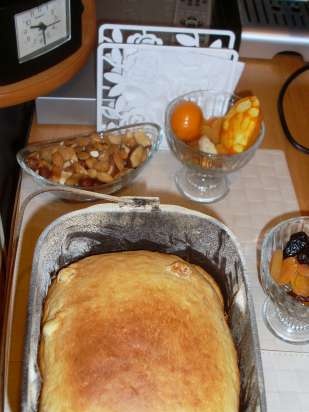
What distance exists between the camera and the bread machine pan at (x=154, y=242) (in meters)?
0.52

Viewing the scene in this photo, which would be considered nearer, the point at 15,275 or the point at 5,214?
the point at 15,275

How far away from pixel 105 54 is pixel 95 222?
1.11ft

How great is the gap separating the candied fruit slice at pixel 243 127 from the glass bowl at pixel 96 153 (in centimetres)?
12

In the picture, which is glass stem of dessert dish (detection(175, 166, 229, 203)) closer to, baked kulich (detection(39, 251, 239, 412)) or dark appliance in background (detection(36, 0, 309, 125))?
dark appliance in background (detection(36, 0, 309, 125))

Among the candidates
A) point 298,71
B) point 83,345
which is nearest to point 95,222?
point 83,345

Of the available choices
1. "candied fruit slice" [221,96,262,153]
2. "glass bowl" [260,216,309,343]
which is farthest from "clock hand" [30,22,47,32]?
"glass bowl" [260,216,309,343]

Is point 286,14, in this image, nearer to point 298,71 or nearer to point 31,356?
point 298,71

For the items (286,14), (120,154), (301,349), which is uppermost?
(286,14)

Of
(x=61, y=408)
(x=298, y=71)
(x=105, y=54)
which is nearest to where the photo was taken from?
(x=61, y=408)

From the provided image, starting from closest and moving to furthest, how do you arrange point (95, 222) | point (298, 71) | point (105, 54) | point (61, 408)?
point (61, 408) < point (95, 222) < point (105, 54) < point (298, 71)

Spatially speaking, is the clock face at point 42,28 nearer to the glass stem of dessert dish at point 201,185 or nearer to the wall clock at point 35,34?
the wall clock at point 35,34

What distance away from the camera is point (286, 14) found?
1.07m

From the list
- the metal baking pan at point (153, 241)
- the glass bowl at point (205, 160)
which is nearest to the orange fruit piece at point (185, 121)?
the glass bowl at point (205, 160)

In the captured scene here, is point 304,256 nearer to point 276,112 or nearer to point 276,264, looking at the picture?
point 276,264
